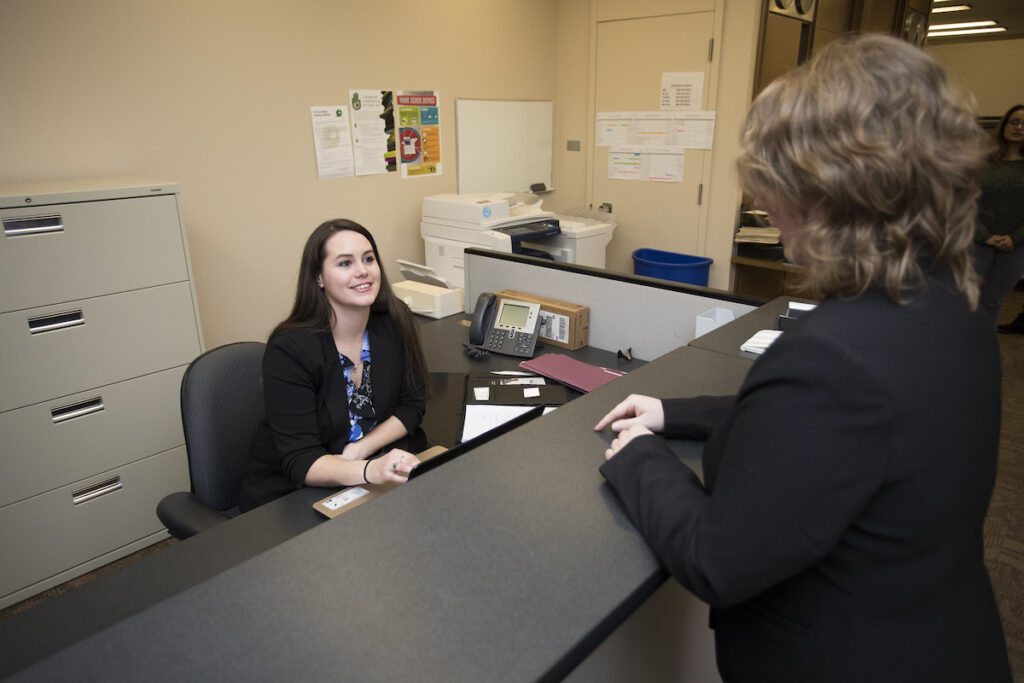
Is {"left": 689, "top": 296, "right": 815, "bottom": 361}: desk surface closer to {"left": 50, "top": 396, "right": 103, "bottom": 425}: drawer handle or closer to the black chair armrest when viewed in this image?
the black chair armrest

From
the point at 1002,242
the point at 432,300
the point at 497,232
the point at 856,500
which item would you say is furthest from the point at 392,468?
the point at 1002,242

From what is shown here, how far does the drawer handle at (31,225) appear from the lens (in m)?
1.98

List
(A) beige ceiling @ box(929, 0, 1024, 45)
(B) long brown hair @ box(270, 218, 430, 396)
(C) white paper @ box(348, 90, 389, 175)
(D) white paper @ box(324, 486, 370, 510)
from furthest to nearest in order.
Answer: (A) beige ceiling @ box(929, 0, 1024, 45), (C) white paper @ box(348, 90, 389, 175), (B) long brown hair @ box(270, 218, 430, 396), (D) white paper @ box(324, 486, 370, 510)

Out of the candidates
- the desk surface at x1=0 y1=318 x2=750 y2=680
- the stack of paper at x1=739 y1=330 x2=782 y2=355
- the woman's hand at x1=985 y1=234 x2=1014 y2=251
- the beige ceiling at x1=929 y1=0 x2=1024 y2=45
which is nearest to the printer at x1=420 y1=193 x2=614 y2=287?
the stack of paper at x1=739 y1=330 x2=782 y2=355

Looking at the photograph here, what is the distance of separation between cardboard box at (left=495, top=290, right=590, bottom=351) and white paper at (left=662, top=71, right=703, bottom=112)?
2208 millimetres

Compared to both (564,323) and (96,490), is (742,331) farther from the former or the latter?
(96,490)

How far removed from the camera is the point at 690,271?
4.00 meters

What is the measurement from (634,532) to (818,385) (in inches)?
12.6

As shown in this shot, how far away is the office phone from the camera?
2.30 metres

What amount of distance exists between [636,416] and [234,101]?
2.63 m

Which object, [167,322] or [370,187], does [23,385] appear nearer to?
[167,322]

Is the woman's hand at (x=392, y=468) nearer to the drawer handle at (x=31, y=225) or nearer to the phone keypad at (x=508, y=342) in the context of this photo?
the phone keypad at (x=508, y=342)

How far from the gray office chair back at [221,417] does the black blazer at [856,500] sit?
123 centimetres

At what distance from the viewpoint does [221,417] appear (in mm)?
1622
